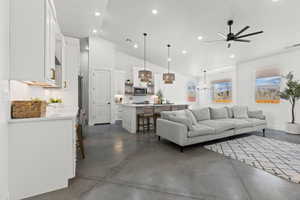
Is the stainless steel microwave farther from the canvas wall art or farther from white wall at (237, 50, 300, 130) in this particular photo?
white wall at (237, 50, 300, 130)

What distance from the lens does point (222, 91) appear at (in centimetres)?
771

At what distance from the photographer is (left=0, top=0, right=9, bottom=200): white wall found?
1375 mm

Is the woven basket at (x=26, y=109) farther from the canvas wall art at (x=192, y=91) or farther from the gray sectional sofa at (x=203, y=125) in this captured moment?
the canvas wall art at (x=192, y=91)

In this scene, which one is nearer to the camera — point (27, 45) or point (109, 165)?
point (27, 45)

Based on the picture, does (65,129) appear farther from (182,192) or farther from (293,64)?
(293,64)

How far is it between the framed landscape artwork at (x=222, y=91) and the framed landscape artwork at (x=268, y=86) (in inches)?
59.1

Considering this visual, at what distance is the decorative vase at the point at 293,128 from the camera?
14.4ft

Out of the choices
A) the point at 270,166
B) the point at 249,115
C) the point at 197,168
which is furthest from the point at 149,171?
the point at 249,115

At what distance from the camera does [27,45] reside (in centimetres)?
159

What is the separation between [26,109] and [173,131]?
2715mm

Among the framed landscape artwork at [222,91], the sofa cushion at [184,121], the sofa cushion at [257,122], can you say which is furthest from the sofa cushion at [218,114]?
the framed landscape artwork at [222,91]

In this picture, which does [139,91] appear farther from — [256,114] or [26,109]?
[26,109]

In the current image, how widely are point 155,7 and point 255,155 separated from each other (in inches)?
174

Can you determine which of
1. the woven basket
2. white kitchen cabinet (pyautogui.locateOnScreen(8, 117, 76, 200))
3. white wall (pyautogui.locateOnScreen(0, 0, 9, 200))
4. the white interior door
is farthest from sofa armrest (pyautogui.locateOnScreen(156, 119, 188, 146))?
the white interior door
